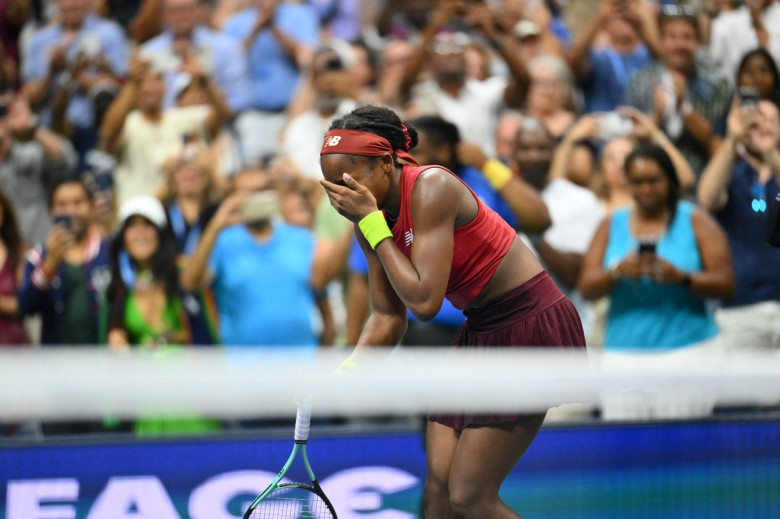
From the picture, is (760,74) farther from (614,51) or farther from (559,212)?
(559,212)

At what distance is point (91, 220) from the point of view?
6477mm

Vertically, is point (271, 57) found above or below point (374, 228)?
above

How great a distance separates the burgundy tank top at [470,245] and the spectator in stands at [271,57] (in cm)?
366

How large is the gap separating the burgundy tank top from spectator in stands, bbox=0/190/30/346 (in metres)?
3.13

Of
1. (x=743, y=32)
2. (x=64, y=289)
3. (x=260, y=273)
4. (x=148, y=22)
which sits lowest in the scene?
(x=64, y=289)

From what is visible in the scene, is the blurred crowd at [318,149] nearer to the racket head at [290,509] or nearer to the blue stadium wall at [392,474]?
the blue stadium wall at [392,474]

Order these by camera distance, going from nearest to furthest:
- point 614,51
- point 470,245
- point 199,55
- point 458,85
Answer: point 470,245 → point 458,85 → point 614,51 → point 199,55

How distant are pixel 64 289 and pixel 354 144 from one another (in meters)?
3.20

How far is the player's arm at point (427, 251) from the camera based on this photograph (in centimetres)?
331

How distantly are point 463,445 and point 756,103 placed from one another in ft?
10.9

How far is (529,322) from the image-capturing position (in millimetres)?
3730

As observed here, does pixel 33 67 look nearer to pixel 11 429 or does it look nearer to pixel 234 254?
pixel 234 254

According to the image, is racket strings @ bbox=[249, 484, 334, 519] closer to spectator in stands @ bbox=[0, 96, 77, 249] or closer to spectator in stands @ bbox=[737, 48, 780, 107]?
spectator in stands @ bbox=[0, 96, 77, 249]

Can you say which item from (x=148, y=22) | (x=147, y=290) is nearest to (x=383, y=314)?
(x=147, y=290)
